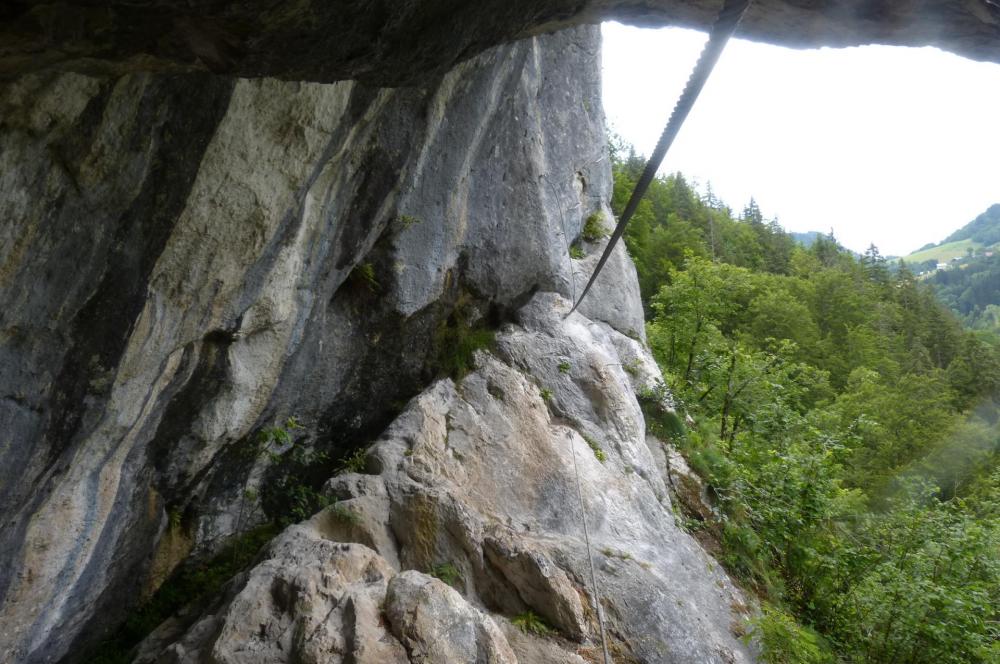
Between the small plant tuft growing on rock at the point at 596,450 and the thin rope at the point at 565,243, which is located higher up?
the thin rope at the point at 565,243

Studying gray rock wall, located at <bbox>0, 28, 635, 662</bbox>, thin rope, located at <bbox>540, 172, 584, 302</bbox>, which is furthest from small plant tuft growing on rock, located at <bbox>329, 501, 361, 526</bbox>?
thin rope, located at <bbox>540, 172, 584, 302</bbox>

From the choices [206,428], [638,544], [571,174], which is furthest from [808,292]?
[206,428]

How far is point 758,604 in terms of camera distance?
353 inches

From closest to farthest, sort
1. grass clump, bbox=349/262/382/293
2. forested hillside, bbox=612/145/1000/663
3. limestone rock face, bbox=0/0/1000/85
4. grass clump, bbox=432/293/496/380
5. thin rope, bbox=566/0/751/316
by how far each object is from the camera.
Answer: thin rope, bbox=566/0/751/316 < limestone rock face, bbox=0/0/1000/85 < grass clump, bbox=349/262/382/293 < forested hillside, bbox=612/145/1000/663 < grass clump, bbox=432/293/496/380

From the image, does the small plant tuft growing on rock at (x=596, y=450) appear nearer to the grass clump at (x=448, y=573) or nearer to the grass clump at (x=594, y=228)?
the grass clump at (x=448, y=573)

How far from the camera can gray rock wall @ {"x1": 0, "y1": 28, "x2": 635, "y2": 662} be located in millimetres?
3855

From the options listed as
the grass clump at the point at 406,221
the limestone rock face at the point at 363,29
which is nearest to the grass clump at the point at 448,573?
the grass clump at the point at 406,221

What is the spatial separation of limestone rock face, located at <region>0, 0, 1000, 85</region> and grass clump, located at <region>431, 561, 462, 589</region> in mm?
4584

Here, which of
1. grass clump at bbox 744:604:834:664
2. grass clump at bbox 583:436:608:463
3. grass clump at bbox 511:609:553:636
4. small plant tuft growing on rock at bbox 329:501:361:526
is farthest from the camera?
grass clump at bbox 583:436:608:463

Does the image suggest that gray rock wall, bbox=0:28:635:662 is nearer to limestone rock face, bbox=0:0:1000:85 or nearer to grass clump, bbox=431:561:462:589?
limestone rock face, bbox=0:0:1000:85

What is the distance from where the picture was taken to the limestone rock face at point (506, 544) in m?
5.40

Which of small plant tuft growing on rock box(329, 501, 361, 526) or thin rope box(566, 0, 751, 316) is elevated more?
thin rope box(566, 0, 751, 316)

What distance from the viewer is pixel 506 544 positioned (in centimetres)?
666

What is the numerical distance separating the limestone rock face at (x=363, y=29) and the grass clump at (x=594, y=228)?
7.80 m
